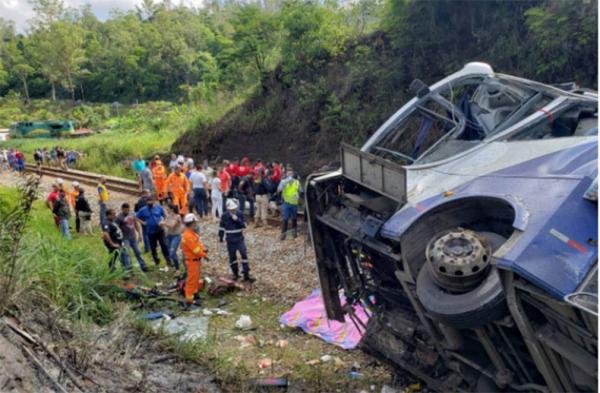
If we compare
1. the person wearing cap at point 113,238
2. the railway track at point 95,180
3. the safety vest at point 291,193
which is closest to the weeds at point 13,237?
the person wearing cap at point 113,238

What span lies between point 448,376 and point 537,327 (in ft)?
4.22

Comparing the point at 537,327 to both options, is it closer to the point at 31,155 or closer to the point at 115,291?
the point at 115,291

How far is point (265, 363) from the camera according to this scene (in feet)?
18.7

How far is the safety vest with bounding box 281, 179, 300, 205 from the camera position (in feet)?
33.1

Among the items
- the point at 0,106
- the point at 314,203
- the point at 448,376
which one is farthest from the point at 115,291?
the point at 0,106

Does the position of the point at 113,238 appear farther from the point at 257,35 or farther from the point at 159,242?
the point at 257,35

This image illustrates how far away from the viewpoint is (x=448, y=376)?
14.5ft

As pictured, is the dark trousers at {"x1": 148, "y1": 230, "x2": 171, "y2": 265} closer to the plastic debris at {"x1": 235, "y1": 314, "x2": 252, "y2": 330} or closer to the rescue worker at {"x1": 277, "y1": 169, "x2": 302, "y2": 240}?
the rescue worker at {"x1": 277, "y1": 169, "x2": 302, "y2": 240}

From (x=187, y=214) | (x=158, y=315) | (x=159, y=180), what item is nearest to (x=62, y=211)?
(x=187, y=214)

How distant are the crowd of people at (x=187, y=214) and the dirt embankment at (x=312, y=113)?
3038 millimetres

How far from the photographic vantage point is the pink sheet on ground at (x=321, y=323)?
5992 millimetres

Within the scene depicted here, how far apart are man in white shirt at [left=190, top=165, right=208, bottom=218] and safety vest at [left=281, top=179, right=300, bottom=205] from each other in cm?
272

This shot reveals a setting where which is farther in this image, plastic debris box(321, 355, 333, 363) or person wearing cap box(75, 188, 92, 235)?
person wearing cap box(75, 188, 92, 235)

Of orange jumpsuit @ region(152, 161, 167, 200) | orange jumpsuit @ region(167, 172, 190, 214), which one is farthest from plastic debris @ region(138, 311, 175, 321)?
orange jumpsuit @ region(152, 161, 167, 200)
